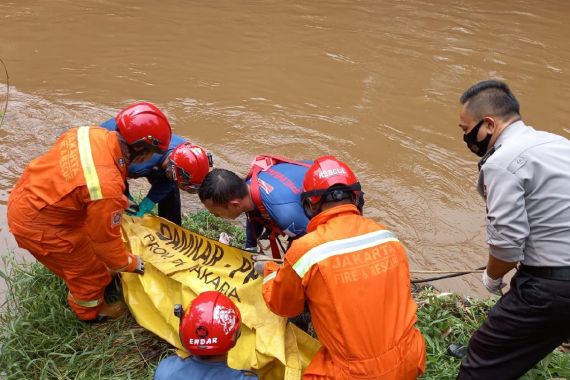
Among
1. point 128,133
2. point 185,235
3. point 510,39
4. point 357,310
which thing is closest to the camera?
point 357,310

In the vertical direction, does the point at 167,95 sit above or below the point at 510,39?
below

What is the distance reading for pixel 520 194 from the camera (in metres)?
2.38

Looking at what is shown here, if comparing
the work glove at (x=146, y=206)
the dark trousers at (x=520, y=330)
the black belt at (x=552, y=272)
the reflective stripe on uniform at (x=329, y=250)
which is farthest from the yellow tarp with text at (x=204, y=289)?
the black belt at (x=552, y=272)

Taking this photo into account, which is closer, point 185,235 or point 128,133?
point 128,133

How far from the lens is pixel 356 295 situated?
Answer: 7.54ft

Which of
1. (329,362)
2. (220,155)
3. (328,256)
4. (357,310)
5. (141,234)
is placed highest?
(328,256)

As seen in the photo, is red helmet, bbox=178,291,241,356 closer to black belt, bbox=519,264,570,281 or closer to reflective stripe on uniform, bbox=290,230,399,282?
reflective stripe on uniform, bbox=290,230,399,282

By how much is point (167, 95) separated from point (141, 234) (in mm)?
4445

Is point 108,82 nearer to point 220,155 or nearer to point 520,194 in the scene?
point 220,155

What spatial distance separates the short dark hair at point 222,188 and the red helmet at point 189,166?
212 mm

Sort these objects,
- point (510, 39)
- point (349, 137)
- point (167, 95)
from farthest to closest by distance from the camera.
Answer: point (510, 39), point (167, 95), point (349, 137)

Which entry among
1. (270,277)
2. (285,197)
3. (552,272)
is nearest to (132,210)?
(285,197)

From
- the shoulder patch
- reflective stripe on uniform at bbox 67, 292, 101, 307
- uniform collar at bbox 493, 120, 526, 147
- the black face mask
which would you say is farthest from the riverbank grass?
uniform collar at bbox 493, 120, 526, 147

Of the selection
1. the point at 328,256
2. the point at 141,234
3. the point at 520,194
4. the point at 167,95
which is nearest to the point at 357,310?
the point at 328,256
